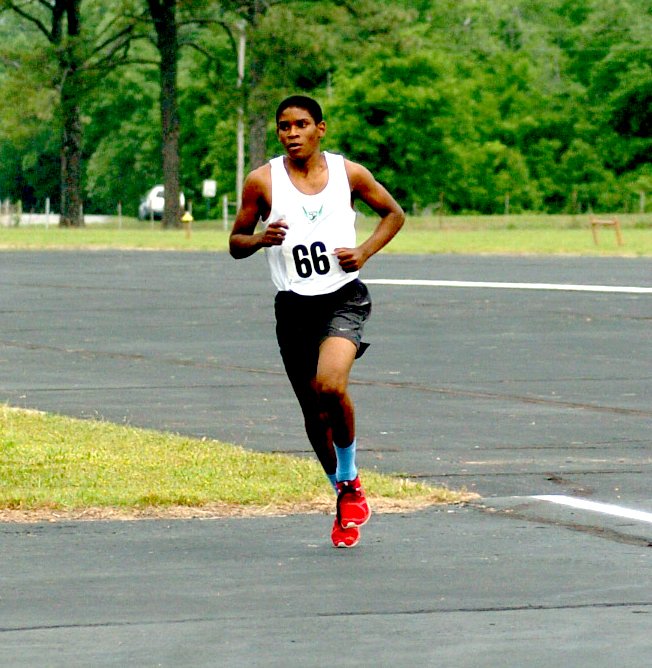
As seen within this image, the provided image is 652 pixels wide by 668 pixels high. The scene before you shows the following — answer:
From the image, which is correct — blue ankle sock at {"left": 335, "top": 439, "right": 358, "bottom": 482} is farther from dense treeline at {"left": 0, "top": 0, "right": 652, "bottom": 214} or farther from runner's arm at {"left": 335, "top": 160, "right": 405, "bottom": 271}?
dense treeline at {"left": 0, "top": 0, "right": 652, "bottom": 214}

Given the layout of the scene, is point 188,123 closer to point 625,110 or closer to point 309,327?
point 625,110

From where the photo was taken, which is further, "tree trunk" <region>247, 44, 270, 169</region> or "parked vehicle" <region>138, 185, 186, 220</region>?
"parked vehicle" <region>138, 185, 186, 220</region>

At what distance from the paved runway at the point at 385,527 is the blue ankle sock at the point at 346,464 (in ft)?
0.93

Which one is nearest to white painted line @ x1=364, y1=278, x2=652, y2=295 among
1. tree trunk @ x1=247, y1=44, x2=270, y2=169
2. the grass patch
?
the grass patch

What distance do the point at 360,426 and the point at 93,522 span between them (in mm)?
3883

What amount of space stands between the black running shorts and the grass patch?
88cm

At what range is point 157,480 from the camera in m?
9.20

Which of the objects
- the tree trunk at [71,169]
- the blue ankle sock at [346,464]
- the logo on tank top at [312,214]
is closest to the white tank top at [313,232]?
the logo on tank top at [312,214]

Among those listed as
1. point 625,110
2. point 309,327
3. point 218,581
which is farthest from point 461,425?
point 625,110

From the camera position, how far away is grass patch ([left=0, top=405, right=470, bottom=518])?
856cm

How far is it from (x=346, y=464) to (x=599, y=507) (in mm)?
1363

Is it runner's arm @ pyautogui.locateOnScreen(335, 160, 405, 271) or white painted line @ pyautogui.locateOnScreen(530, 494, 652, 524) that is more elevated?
runner's arm @ pyautogui.locateOnScreen(335, 160, 405, 271)

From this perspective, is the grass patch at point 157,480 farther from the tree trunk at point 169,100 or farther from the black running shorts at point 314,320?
the tree trunk at point 169,100

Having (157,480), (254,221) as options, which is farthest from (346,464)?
(157,480)
